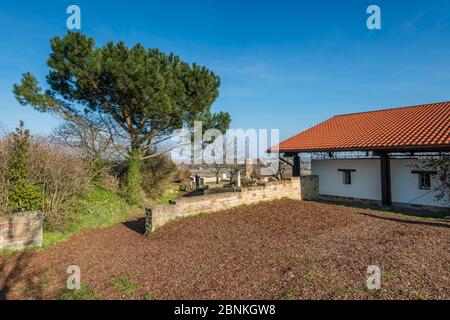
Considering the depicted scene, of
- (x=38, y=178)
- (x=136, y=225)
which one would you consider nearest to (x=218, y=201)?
(x=136, y=225)

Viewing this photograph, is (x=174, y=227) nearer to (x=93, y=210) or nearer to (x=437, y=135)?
(x=93, y=210)

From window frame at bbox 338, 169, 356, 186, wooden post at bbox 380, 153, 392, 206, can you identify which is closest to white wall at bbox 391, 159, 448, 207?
wooden post at bbox 380, 153, 392, 206

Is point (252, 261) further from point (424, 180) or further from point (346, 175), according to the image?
point (346, 175)

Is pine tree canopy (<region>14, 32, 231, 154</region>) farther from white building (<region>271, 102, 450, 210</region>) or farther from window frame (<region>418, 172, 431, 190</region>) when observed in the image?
window frame (<region>418, 172, 431, 190</region>)

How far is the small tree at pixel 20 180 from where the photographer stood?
791cm

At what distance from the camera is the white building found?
11188 mm

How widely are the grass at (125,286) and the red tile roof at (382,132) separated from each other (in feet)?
37.1

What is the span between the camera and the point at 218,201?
433 inches

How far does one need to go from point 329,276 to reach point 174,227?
558 centimetres

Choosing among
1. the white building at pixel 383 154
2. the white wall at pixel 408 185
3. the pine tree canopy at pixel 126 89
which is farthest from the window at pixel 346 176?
the pine tree canopy at pixel 126 89

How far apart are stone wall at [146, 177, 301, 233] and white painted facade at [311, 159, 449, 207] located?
2.21m

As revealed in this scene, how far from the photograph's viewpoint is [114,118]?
45.2ft

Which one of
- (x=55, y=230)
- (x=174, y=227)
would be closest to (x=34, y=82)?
(x=55, y=230)

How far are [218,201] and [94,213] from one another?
5159mm
